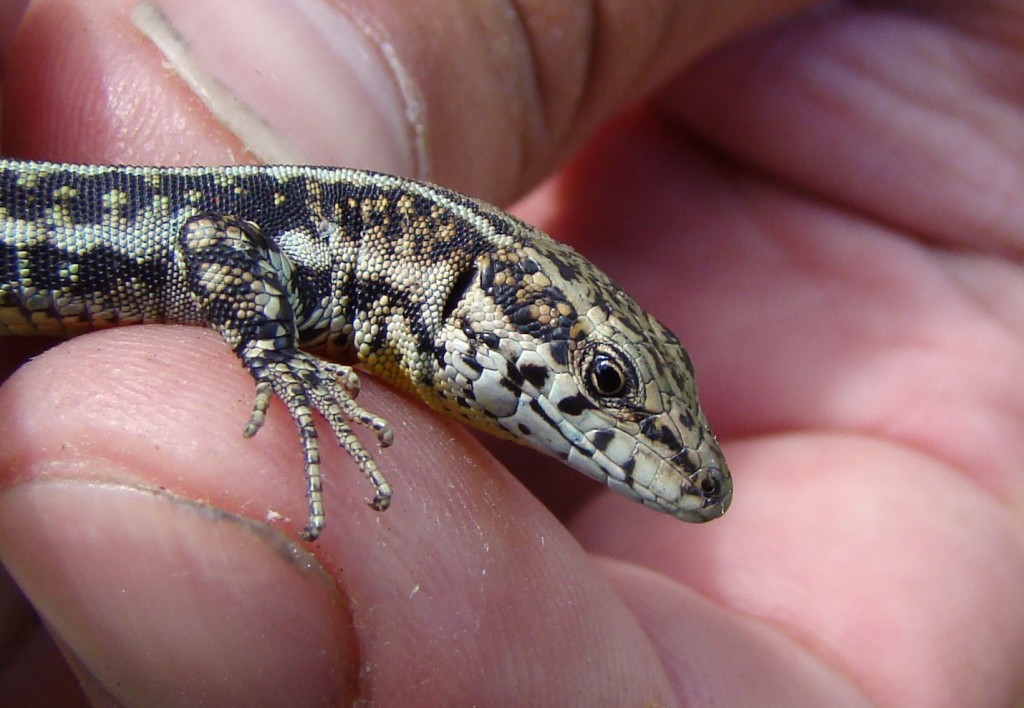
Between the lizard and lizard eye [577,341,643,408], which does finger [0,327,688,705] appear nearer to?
the lizard

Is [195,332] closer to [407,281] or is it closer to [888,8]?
[407,281]

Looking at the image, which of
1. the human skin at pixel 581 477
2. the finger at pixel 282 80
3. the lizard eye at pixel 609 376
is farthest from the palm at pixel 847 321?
the finger at pixel 282 80

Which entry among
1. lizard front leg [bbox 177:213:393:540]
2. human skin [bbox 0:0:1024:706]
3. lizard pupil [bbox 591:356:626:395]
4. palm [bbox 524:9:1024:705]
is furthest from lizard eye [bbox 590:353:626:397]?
palm [bbox 524:9:1024:705]

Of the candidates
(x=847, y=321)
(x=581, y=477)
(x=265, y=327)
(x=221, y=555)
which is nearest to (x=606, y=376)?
(x=265, y=327)

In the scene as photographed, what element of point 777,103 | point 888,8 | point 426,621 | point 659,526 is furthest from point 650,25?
point 426,621

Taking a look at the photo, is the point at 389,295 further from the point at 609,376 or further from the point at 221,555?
the point at 221,555

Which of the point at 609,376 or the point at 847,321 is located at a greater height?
the point at 847,321
